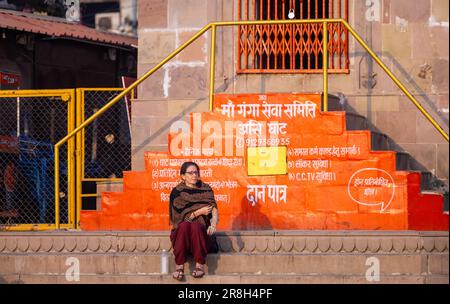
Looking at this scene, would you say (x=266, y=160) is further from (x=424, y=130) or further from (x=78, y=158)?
(x=78, y=158)

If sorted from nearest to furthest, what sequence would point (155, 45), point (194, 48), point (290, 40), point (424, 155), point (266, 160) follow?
point (266, 160), point (424, 155), point (290, 40), point (194, 48), point (155, 45)

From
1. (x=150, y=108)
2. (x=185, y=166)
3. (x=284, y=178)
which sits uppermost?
(x=150, y=108)

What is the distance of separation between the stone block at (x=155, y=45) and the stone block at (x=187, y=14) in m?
0.19

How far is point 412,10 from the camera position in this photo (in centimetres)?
1641

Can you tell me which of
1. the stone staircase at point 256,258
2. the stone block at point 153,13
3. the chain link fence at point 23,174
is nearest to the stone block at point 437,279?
the stone staircase at point 256,258

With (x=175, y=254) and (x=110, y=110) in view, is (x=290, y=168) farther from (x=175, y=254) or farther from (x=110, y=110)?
(x=110, y=110)

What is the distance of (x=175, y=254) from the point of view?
13.1 metres

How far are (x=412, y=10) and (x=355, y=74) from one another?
127 cm

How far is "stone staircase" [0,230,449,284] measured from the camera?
13141 mm

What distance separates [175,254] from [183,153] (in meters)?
2.05

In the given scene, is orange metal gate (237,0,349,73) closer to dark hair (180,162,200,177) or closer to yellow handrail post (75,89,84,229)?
yellow handrail post (75,89,84,229)

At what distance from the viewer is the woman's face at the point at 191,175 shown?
44.2 ft

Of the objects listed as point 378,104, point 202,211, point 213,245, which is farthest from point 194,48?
point 213,245
